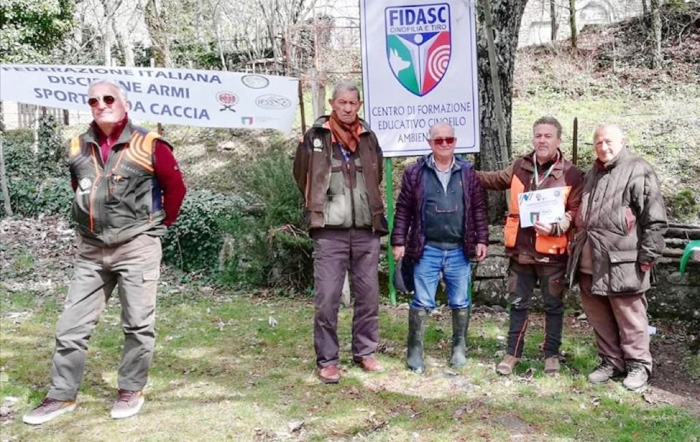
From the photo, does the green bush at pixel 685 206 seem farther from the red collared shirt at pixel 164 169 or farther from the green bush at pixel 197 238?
the red collared shirt at pixel 164 169

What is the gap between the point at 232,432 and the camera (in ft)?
12.4

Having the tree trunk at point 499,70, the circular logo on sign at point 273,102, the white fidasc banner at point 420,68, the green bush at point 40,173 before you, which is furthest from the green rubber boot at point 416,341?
the green bush at point 40,173

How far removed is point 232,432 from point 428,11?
3.93 m

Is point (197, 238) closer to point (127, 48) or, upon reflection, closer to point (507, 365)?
point (507, 365)

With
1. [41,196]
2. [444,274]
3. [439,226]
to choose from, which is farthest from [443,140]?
[41,196]

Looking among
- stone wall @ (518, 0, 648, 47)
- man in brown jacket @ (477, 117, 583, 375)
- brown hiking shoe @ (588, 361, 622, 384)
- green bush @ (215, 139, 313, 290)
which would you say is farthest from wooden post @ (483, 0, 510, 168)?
stone wall @ (518, 0, 648, 47)

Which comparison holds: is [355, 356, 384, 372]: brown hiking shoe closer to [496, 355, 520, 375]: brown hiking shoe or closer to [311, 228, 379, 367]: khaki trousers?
[311, 228, 379, 367]: khaki trousers

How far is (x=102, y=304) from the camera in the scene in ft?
13.3

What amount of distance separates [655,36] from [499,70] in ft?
31.8

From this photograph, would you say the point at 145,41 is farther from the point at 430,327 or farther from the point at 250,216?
the point at 430,327

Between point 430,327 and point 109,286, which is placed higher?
point 109,286

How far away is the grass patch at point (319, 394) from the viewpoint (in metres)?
3.79

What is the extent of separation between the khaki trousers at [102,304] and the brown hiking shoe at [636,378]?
3.06 meters

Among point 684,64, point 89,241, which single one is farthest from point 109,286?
point 684,64
